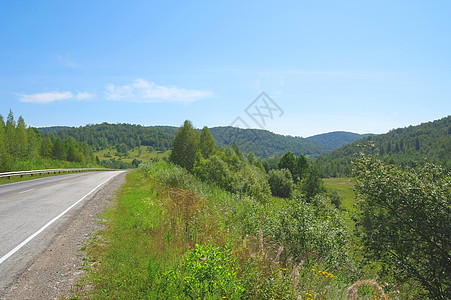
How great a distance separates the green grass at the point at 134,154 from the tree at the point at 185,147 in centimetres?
11744

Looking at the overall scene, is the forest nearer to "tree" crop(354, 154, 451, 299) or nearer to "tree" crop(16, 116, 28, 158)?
"tree" crop(354, 154, 451, 299)

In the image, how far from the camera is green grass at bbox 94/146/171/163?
6516 inches

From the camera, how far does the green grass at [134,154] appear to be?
165500mm

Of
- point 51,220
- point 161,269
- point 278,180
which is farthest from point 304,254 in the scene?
point 278,180

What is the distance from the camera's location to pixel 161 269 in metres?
5.32

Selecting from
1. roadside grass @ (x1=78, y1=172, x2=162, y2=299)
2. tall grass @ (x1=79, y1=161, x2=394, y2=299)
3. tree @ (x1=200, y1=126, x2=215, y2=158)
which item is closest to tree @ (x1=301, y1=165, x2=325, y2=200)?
tree @ (x1=200, y1=126, x2=215, y2=158)

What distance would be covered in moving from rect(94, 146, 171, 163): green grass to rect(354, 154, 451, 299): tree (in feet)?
515

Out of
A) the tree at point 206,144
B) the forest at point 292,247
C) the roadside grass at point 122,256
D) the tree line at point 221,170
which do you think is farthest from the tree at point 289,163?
the roadside grass at point 122,256

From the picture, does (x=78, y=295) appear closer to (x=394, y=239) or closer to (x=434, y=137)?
(x=394, y=239)

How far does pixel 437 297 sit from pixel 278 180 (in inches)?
2319

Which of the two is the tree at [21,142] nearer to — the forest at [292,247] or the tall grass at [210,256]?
the tall grass at [210,256]

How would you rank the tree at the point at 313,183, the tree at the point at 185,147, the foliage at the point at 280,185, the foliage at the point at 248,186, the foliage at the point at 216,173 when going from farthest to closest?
the foliage at the point at 280,185 < the tree at the point at 313,183 < the tree at the point at 185,147 < the foliage at the point at 216,173 < the foliage at the point at 248,186

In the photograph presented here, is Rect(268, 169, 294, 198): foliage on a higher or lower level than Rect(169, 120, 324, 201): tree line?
lower

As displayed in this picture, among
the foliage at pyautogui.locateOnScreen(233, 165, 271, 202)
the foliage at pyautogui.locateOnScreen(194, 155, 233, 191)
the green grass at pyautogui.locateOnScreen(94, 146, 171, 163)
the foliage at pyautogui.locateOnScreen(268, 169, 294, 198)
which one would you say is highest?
the green grass at pyautogui.locateOnScreen(94, 146, 171, 163)
